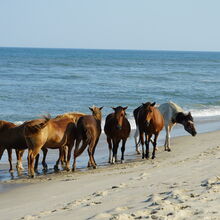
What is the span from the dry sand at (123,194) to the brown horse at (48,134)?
672mm

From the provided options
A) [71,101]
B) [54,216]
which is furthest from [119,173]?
[71,101]

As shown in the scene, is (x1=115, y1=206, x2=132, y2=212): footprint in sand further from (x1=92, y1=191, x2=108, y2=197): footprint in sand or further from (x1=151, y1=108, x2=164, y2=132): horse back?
(x1=151, y1=108, x2=164, y2=132): horse back

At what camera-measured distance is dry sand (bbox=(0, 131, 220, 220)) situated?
288 inches

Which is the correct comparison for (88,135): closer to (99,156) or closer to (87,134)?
(87,134)

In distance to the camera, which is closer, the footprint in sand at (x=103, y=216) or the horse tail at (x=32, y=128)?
the footprint in sand at (x=103, y=216)

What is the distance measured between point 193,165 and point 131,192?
2600 millimetres

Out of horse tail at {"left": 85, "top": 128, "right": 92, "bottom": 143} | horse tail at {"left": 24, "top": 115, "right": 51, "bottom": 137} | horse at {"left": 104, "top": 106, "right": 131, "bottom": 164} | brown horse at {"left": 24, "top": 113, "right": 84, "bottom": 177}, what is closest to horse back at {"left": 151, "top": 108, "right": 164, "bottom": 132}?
horse at {"left": 104, "top": 106, "right": 131, "bottom": 164}

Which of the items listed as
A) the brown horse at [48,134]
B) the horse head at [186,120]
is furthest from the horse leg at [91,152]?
the horse head at [186,120]

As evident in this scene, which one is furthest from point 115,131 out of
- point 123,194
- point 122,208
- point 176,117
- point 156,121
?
point 122,208

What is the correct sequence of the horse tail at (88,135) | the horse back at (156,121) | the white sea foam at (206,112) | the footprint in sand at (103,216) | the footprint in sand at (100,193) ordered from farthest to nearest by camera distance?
the white sea foam at (206,112), the horse back at (156,121), the horse tail at (88,135), the footprint in sand at (100,193), the footprint in sand at (103,216)

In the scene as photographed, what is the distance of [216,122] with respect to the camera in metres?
23.2

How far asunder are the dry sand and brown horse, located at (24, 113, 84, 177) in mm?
672

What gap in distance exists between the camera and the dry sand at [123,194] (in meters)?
7.31

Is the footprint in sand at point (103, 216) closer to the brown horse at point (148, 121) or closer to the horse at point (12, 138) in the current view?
the horse at point (12, 138)
